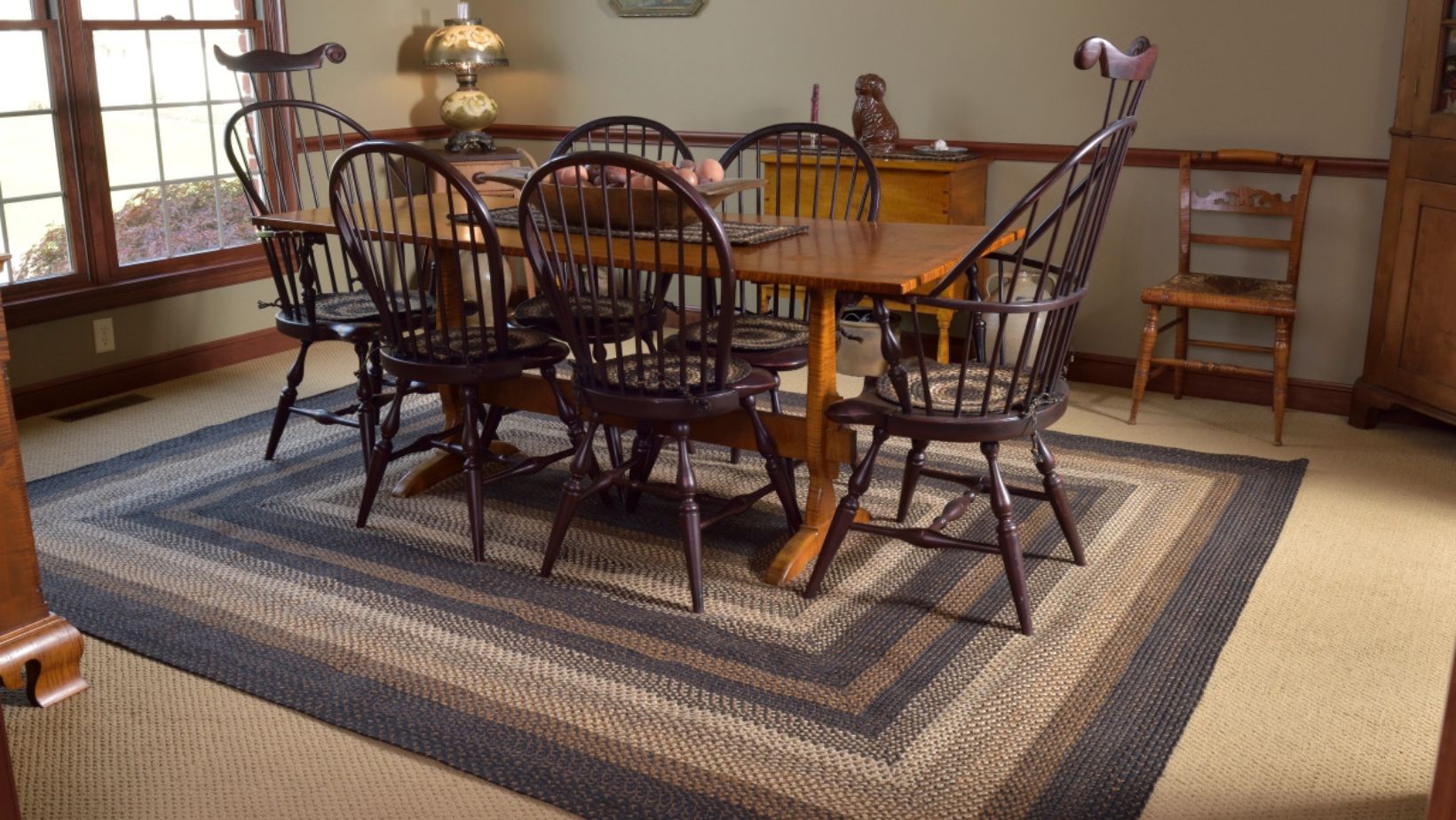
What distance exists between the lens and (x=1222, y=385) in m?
4.26

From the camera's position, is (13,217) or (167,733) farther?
(13,217)

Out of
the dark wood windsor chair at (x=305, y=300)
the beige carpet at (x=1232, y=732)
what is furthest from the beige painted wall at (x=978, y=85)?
the beige carpet at (x=1232, y=732)

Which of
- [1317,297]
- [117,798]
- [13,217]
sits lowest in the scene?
[117,798]

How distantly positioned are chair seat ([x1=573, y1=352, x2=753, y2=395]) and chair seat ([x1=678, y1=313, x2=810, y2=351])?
0.73ft

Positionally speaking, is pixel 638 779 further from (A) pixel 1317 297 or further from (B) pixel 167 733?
(A) pixel 1317 297

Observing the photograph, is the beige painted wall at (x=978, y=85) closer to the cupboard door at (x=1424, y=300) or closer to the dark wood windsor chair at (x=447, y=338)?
the cupboard door at (x=1424, y=300)

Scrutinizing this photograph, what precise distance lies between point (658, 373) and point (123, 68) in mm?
2711

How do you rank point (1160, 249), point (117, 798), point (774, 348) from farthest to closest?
point (1160, 249)
point (774, 348)
point (117, 798)

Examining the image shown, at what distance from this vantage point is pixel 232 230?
4766 mm

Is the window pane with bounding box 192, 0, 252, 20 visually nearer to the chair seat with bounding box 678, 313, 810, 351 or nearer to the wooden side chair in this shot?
the chair seat with bounding box 678, 313, 810, 351

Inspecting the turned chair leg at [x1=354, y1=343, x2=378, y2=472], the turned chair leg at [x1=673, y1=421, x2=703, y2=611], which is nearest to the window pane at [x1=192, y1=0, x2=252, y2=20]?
the turned chair leg at [x1=354, y1=343, x2=378, y2=472]

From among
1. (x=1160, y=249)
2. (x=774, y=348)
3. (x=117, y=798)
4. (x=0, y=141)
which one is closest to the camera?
(x=117, y=798)

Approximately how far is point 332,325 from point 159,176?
1.56 metres

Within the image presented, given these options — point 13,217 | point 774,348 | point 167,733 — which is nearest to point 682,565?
point 774,348
